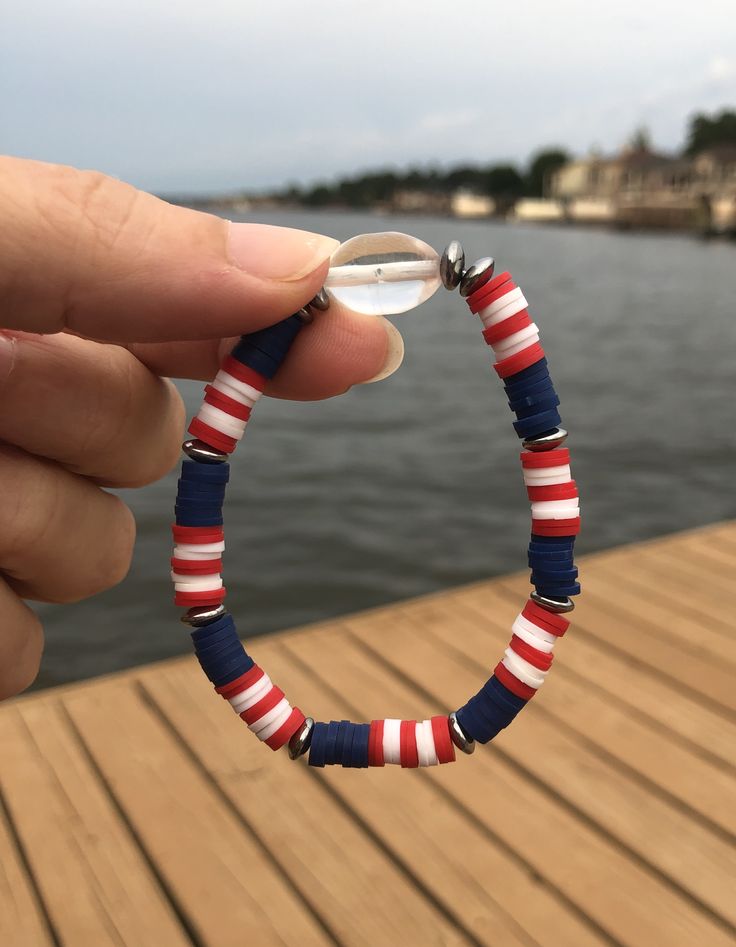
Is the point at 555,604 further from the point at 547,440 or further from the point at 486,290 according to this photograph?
the point at 486,290

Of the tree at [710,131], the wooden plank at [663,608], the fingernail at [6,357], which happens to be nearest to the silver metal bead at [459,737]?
the fingernail at [6,357]

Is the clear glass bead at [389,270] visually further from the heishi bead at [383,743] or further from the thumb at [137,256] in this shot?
the heishi bead at [383,743]

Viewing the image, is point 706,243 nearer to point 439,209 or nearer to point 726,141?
point 726,141

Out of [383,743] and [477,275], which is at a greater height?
[477,275]

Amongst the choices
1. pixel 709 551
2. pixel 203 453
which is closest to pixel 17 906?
pixel 203 453

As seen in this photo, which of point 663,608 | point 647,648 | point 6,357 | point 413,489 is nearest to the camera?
point 6,357
